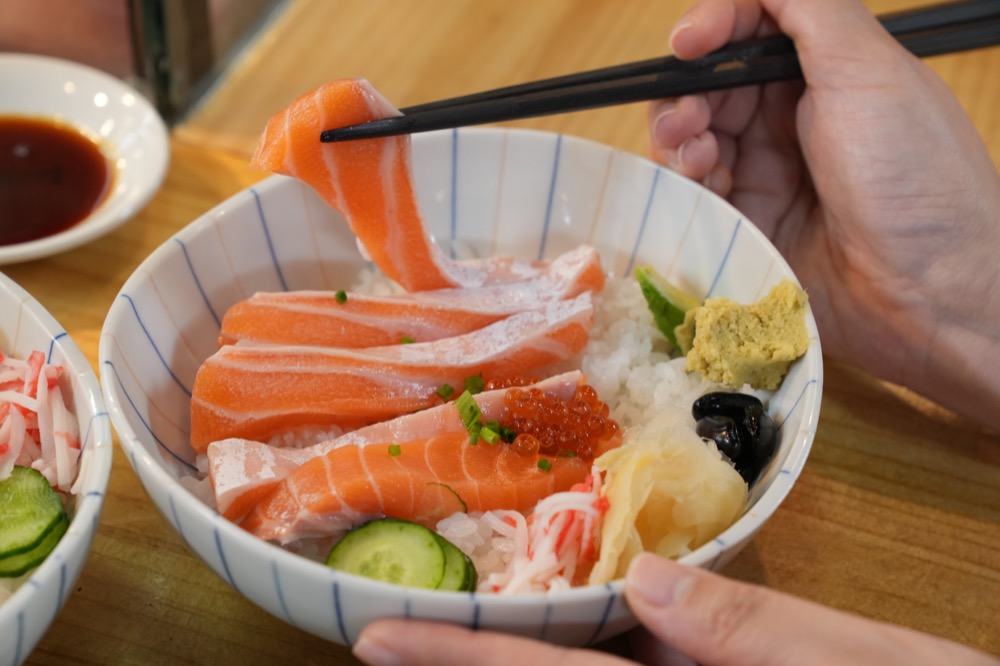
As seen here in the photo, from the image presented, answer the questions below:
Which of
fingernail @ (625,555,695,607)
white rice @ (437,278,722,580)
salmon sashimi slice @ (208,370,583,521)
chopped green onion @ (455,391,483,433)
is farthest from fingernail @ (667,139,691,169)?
fingernail @ (625,555,695,607)

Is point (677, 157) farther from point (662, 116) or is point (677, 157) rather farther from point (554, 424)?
point (554, 424)

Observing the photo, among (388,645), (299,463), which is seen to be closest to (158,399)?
(299,463)

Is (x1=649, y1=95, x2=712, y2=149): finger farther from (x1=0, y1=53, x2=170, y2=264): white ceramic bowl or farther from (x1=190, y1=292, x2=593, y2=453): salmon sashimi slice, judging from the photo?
(x1=0, y1=53, x2=170, y2=264): white ceramic bowl

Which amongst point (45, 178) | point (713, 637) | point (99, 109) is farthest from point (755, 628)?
point (99, 109)

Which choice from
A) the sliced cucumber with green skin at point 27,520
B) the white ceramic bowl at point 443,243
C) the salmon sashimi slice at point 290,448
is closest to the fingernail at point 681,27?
the white ceramic bowl at point 443,243

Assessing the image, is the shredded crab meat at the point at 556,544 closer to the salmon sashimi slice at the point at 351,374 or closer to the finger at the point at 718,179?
the salmon sashimi slice at the point at 351,374
